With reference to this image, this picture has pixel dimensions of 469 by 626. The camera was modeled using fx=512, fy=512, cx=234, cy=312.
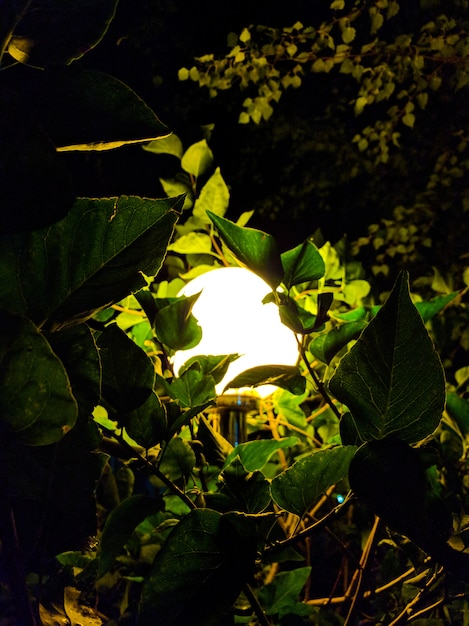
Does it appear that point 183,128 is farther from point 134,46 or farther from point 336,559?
point 336,559

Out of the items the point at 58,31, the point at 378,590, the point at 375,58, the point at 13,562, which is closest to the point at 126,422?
the point at 13,562

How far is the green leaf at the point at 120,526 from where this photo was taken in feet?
1.18

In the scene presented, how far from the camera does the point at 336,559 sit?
1600 millimetres

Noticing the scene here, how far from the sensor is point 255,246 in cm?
A: 43

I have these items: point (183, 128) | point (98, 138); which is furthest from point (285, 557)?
point (183, 128)

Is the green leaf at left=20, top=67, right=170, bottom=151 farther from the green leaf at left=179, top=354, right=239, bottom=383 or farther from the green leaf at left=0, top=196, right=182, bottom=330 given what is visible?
the green leaf at left=179, top=354, right=239, bottom=383

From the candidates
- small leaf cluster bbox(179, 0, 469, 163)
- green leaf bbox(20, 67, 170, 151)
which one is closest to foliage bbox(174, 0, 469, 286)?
small leaf cluster bbox(179, 0, 469, 163)

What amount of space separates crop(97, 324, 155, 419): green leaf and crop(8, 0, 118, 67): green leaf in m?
0.17

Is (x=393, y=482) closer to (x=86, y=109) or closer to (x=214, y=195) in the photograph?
(x=86, y=109)

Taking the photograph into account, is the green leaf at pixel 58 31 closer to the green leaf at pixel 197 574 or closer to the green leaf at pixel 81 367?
the green leaf at pixel 81 367

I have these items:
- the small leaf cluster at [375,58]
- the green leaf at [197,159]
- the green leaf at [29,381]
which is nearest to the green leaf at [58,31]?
the green leaf at [29,381]

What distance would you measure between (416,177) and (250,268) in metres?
3.07

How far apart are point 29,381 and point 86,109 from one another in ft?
0.46

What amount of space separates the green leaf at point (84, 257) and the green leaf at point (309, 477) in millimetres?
161
